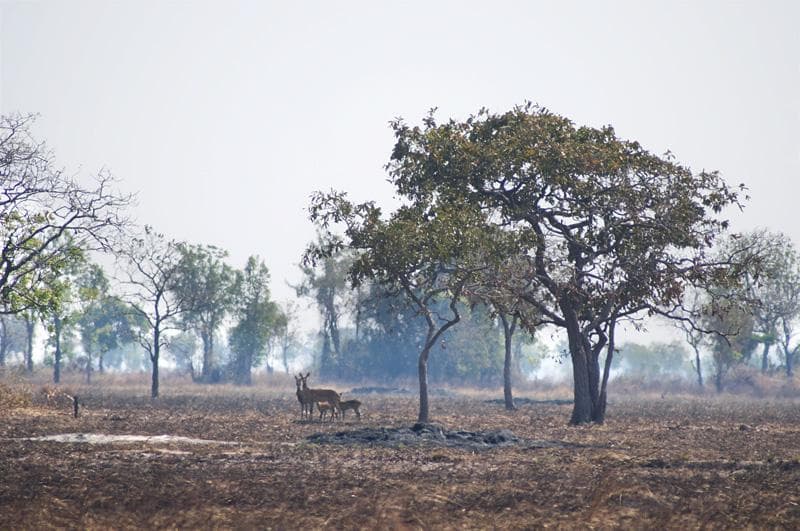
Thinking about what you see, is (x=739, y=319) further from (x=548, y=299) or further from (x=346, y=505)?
(x=346, y=505)

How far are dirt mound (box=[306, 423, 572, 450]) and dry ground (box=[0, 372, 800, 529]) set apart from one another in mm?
967

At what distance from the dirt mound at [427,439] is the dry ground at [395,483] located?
97 centimetres

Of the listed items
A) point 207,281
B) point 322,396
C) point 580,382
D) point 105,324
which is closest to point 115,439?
point 322,396

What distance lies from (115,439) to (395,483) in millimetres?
12824

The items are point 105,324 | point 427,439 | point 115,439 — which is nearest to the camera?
point 115,439

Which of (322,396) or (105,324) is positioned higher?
(105,324)

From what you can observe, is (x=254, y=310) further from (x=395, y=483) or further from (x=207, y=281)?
(x=395, y=483)

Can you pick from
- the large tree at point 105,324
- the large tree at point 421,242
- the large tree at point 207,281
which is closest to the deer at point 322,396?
the large tree at point 421,242

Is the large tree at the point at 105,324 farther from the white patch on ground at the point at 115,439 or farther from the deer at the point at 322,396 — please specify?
the white patch on ground at the point at 115,439

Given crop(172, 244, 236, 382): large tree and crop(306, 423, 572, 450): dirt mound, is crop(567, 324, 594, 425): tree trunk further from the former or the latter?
crop(172, 244, 236, 382): large tree

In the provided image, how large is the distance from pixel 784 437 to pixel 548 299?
12.6 meters

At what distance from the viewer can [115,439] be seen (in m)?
29.9

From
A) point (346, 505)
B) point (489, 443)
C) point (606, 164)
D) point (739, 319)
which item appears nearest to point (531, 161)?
point (606, 164)

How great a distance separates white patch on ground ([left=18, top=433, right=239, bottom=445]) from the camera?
29.4 meters
